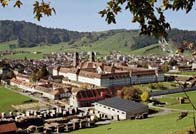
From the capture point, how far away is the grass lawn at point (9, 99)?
4853 cm

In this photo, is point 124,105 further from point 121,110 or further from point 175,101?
point 175,101

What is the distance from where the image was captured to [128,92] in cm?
4991

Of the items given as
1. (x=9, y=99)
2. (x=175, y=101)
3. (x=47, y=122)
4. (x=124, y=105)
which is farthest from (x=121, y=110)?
(x=9, y=99)

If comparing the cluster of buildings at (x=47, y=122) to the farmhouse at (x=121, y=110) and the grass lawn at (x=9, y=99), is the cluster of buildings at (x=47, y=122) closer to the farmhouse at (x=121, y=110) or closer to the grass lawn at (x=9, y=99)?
the farmhouse at (x=121, y=110)

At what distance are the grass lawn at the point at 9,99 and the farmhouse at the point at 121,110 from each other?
39.6 ft

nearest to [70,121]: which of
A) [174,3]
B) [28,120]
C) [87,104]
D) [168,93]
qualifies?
[28,120]

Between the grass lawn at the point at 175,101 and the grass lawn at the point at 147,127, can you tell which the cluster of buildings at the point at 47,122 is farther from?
the grass lawn at the point at 175,101

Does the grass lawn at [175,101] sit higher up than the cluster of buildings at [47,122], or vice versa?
the grass lawn at [175,101]

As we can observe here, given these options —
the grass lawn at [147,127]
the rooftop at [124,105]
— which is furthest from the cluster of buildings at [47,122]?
the rooftop at [124,105]

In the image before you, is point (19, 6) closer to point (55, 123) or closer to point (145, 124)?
point (145, 124)

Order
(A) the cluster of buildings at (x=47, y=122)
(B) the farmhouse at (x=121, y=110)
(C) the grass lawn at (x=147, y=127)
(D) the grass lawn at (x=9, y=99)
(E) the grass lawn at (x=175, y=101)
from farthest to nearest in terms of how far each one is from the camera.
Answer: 1. (D) the grass lawn at (x=9, y=99)
2. (E) the grass lawn at (x=175, y=101)
3. (B) the farmhouse at (x=121, y=110)
4. (A) the cluster of buildings at (x=47, y=122)
5. (C) the grass lawn at (x=147, y=127)

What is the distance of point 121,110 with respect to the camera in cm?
4000

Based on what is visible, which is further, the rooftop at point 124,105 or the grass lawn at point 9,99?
the grass lawn at point 9,99

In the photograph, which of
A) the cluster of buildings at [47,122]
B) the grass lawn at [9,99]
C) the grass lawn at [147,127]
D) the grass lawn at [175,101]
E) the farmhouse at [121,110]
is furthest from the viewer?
the grass lawn at [9,99]
